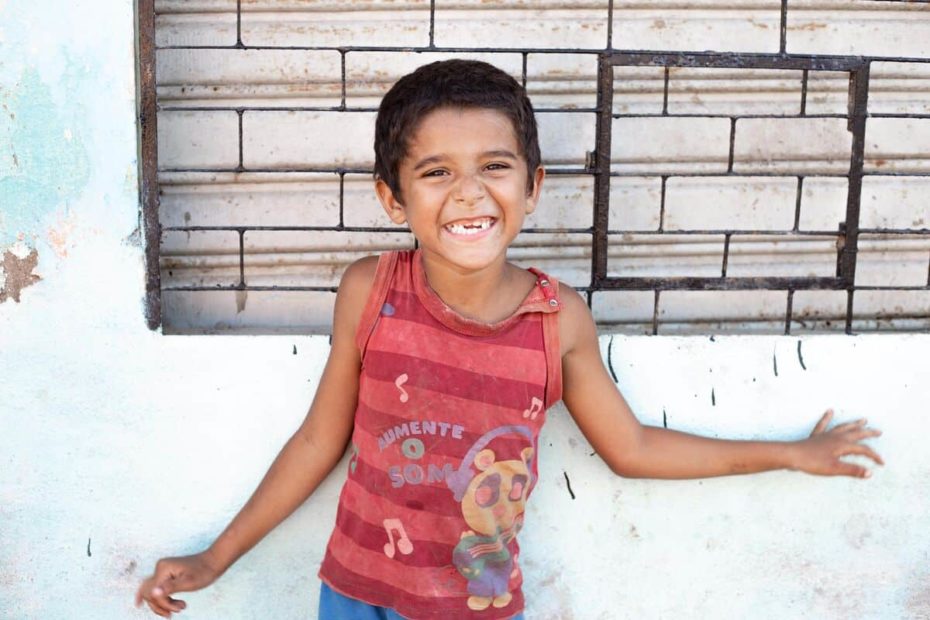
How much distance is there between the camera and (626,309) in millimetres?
2426

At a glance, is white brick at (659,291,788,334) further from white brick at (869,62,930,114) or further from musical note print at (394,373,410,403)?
musical note print at (394,373,410,403)

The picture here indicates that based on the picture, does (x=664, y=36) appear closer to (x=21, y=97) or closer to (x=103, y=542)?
(x=21, y=97)

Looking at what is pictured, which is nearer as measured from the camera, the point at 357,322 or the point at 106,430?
the point at 357,322

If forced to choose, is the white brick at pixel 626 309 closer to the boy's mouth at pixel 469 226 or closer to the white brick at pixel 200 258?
the boy's mouth at pixel 469 226

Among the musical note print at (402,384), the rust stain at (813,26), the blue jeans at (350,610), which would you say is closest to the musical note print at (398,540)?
the blue jeans at (350,610)

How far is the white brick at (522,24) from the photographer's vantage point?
2326mm

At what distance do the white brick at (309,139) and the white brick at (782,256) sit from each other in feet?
3.11

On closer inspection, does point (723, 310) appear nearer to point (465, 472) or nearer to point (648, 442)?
point (648, 442)

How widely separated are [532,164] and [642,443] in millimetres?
641

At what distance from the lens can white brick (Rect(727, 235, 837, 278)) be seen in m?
2.48

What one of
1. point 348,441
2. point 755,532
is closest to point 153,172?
point 348,441

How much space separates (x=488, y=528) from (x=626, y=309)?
0.76 metres

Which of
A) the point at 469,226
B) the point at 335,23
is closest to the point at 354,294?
the point at 469,226

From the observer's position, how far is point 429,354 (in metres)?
1.91
